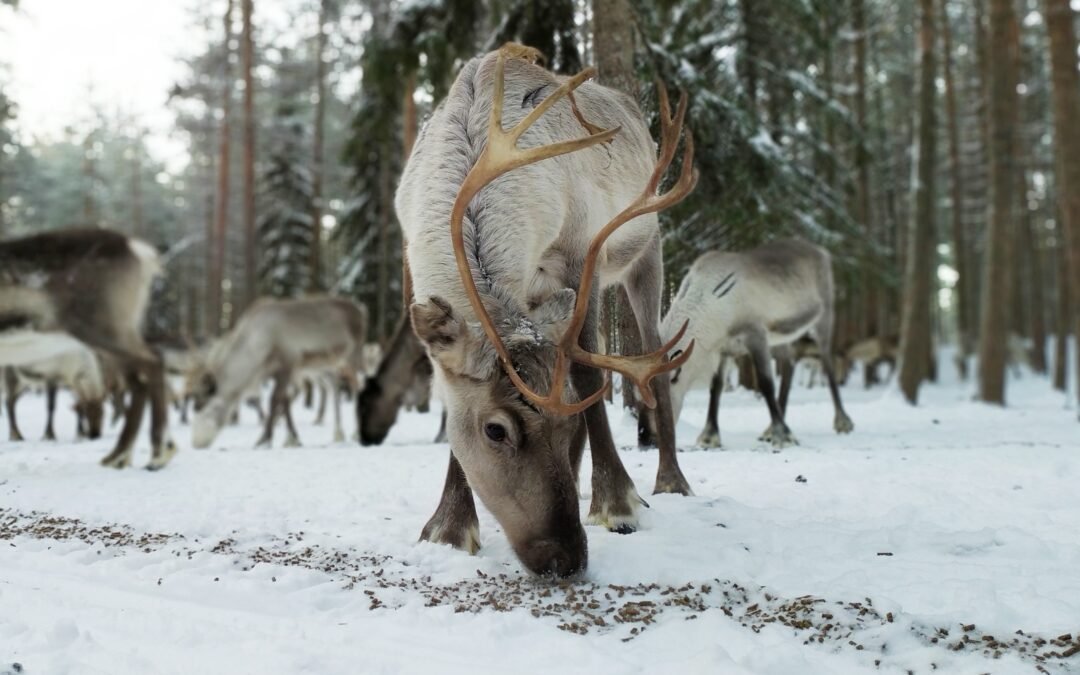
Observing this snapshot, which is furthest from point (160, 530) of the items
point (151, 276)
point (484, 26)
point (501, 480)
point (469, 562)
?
point (484, 26)

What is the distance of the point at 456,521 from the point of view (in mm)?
3834

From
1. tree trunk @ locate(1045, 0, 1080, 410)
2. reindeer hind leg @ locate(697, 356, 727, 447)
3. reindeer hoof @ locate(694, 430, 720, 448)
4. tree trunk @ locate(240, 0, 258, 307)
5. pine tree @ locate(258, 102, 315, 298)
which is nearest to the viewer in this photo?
reindeer hoof @ locate(694, 430, 720, 448)

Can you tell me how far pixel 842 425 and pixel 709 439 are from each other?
2.39 m

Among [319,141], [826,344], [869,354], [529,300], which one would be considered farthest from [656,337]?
[319,141]

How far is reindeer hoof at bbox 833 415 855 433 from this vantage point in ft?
28.8

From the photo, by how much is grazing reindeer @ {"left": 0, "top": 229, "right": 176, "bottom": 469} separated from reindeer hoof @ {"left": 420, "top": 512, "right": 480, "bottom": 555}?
4.05 metres

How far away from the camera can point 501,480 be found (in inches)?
129

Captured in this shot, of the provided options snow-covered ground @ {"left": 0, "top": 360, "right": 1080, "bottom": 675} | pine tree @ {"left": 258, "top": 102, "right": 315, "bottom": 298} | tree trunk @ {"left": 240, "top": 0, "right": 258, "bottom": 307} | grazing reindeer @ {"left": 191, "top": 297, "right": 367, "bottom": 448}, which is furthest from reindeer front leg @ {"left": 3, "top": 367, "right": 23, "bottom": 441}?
pine tree @ {"left": 258, "top": 102, "right": 315, "bottom": 298}

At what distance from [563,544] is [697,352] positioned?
4279 mm

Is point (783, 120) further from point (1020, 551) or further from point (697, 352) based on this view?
point (1020, 551)

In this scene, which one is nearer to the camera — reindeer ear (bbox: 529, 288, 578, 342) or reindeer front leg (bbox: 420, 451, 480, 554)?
reindeer ear (bbox: 529, 288, 578, 342)

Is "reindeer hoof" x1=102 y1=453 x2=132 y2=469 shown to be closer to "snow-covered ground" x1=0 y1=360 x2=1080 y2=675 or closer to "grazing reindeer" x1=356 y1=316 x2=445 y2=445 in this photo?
"snow-covered ground" x1=0 y1=360 x2=1080 y2=675

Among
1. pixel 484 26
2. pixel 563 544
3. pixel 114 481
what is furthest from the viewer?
pixel 484 26

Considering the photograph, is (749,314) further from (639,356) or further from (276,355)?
(276,355)
